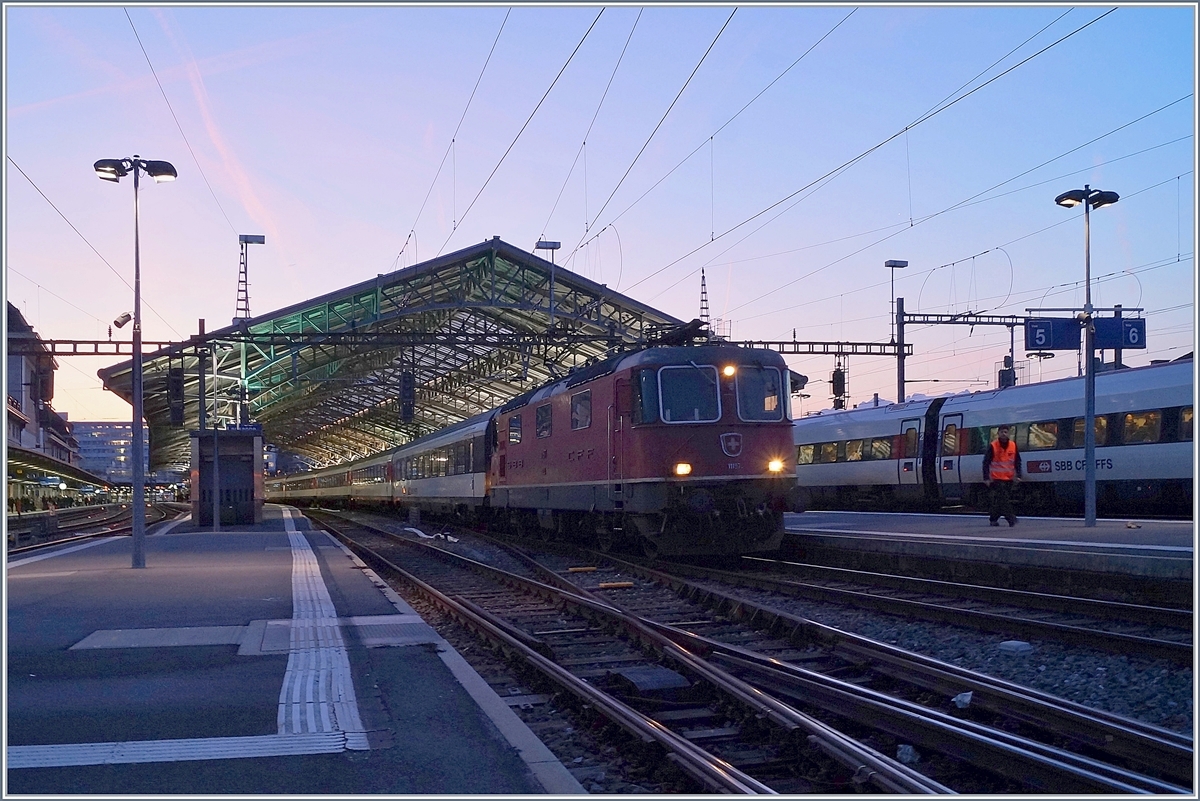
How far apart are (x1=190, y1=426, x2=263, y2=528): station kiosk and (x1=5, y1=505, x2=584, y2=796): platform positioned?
59.6 ft

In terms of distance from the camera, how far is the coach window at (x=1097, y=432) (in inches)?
798

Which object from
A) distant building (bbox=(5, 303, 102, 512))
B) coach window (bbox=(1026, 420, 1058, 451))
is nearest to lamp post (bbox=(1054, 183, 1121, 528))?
coach window (bbox=(1026, 420, 1058, 451))

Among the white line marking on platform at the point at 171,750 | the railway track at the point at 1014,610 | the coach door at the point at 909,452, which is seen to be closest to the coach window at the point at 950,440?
the coach door at the point at 909,452

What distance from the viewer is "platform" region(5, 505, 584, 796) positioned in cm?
545

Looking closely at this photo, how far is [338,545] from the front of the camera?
24.2m

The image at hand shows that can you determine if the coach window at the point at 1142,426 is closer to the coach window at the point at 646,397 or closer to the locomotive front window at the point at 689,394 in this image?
the locomotive front window at the point at 689,394

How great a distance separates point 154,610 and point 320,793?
755cm

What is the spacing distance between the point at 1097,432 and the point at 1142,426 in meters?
1.11

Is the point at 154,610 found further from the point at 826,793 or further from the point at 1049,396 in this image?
the point at 1049,396

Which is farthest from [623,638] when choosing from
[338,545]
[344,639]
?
[338,545]

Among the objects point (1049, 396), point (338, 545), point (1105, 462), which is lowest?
point (338, 545)

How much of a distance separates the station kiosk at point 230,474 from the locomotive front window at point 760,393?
20.1 m

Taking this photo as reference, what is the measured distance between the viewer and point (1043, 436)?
21.8 meters

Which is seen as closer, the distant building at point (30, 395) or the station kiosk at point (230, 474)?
the distant building at point (30, 395)
